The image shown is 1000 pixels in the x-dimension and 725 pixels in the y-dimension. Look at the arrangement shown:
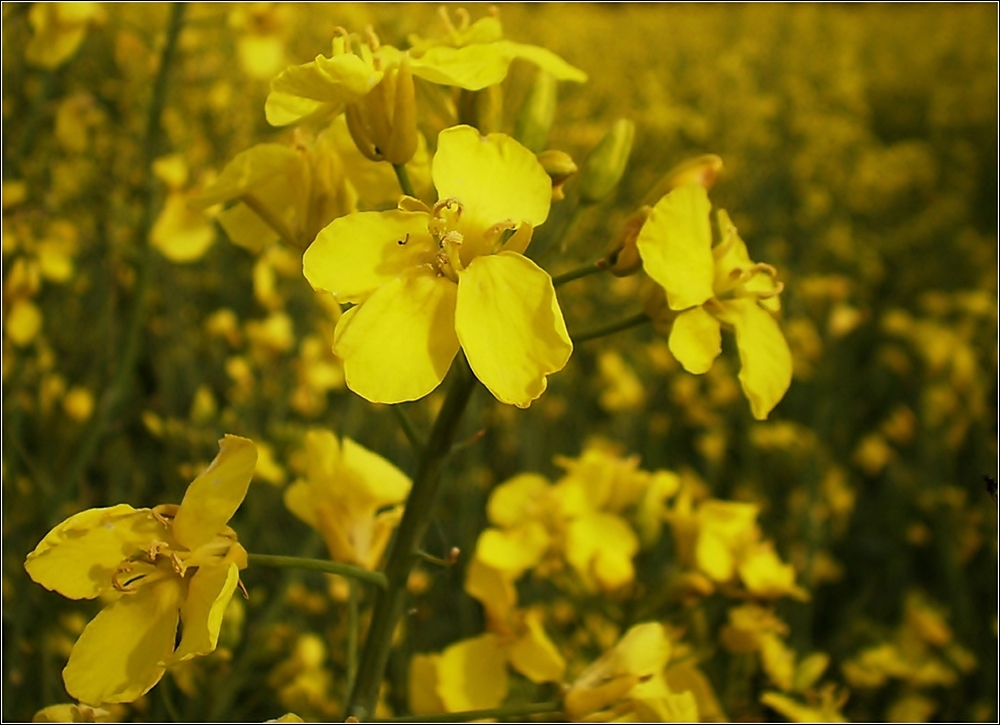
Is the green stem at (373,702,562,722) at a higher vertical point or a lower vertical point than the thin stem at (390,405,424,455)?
lower

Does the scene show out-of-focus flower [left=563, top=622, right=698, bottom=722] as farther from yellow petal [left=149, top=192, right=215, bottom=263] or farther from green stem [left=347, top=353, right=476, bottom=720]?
yellow petal [left=149, top=192, right=215, bottom=263]

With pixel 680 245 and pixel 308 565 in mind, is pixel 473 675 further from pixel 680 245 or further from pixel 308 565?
pixel 680 245

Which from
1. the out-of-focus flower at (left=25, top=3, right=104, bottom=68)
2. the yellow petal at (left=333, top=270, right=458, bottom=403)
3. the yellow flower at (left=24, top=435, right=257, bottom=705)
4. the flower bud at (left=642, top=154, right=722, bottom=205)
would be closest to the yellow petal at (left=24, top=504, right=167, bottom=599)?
the yellow flower at (left=24, top=435, right=257, bottom=705)

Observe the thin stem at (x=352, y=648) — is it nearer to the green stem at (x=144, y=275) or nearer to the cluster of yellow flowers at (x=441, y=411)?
the cluster of yellow flowers at (x=441, y=411)

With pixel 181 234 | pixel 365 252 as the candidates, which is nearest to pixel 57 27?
pixel 181 234

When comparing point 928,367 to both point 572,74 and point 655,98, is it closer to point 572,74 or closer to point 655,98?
point 572,74

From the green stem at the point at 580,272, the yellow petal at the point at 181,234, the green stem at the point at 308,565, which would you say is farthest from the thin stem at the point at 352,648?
the yellow petal at the point at 181,234
